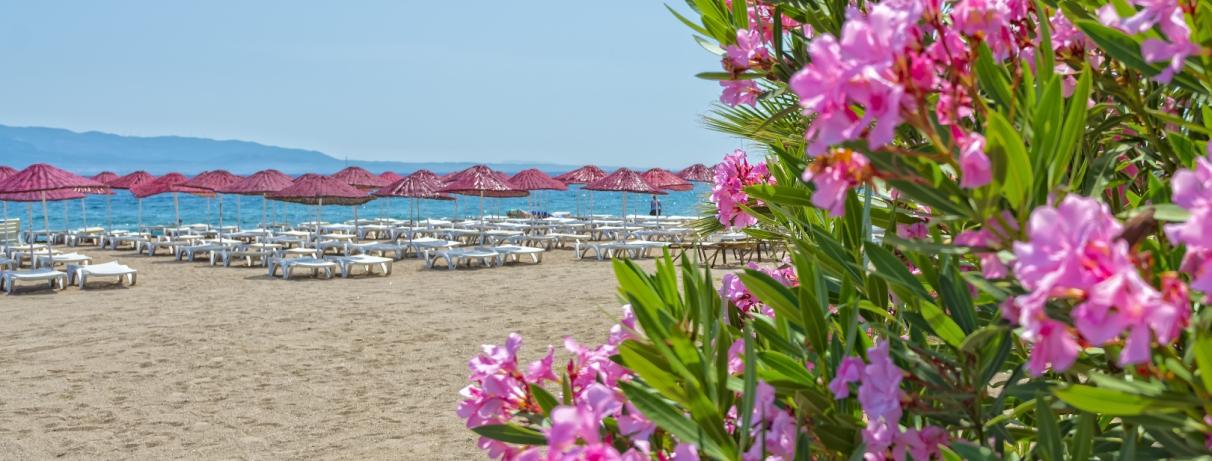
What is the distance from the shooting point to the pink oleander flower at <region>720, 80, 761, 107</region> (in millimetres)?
1483

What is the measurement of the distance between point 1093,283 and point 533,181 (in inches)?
665

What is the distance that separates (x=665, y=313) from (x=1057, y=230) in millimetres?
572

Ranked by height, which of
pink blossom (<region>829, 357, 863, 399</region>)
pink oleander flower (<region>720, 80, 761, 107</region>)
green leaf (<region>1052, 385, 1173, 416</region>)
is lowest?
pink blossom (<region>829, 357, 863, 399</region>)

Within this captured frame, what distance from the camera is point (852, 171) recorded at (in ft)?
2.44

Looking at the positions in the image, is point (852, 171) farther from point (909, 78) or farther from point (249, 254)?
point (249, 254)

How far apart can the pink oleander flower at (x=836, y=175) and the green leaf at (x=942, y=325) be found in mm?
278

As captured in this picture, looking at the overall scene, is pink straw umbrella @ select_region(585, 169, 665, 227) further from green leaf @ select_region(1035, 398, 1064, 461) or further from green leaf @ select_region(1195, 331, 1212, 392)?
green leaf @ select_region(1195, 331, 1212, 392)

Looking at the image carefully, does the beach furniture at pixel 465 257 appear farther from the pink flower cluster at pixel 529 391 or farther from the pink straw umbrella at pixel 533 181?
the pink flower cluster at pixel 529 391

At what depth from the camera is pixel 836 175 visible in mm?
738

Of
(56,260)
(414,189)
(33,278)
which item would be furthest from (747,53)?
(56,260)

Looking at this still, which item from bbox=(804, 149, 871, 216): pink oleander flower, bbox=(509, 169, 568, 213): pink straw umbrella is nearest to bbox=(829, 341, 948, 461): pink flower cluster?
bbox=(804, 149, 871, 216): pink oleander flower

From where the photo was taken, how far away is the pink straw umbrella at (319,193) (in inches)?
570

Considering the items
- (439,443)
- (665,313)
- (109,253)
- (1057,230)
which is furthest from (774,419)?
(109,253)

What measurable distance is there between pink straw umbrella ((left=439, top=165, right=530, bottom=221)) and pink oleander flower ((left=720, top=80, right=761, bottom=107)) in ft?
44.4
